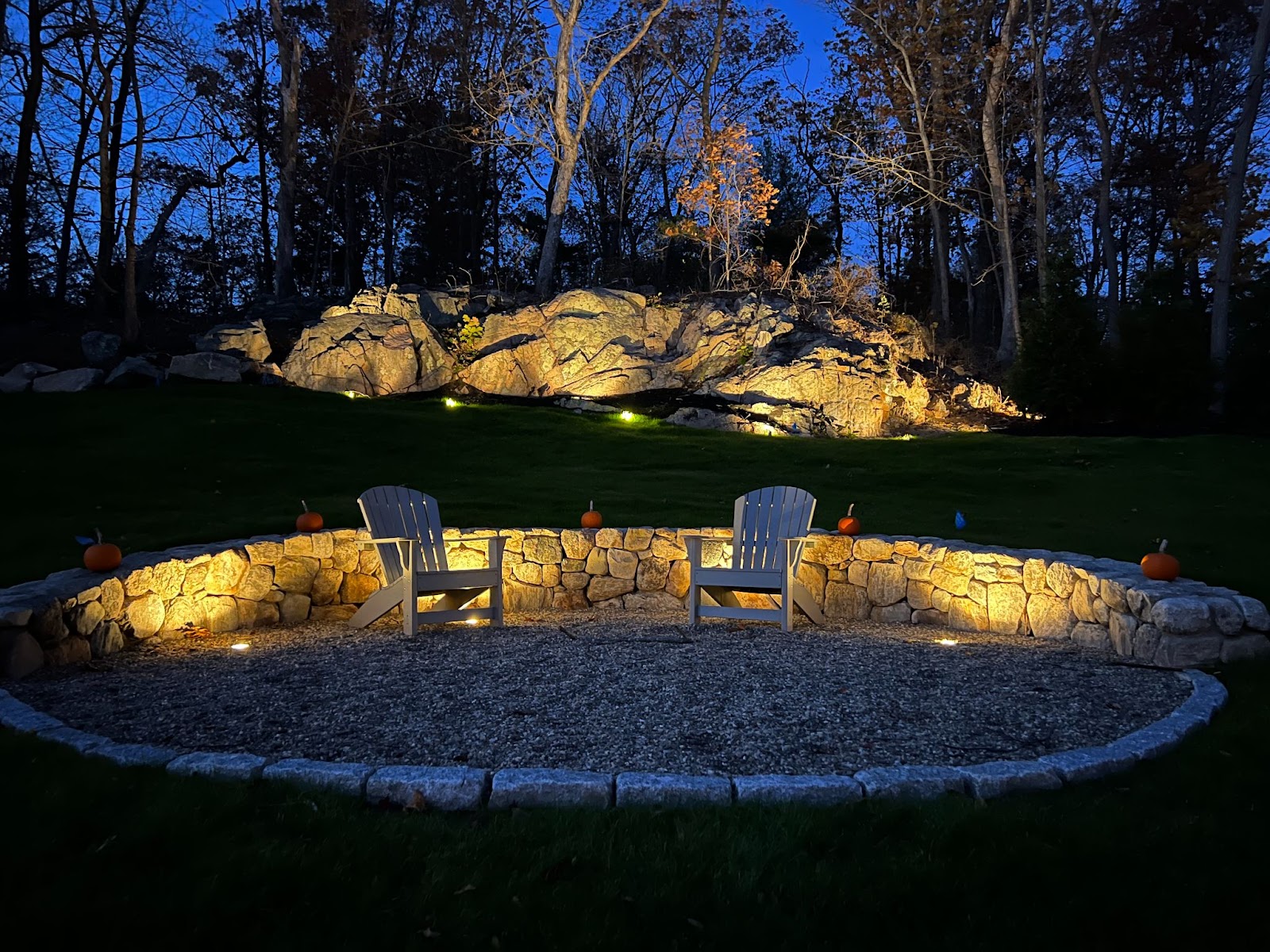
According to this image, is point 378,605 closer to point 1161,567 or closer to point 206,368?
point 1161,567

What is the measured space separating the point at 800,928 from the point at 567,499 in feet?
18.7

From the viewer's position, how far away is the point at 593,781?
2385mm

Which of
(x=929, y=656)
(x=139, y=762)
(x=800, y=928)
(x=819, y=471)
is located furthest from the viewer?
(x=819, y=471)

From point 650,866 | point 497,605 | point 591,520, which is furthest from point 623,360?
point 650,866

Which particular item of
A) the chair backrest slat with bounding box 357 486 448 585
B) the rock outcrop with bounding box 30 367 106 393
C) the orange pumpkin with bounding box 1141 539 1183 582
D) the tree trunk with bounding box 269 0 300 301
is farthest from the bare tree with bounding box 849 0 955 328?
the rock outcrop with bounding box 30 367 106 393

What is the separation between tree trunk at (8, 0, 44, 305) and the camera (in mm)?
14646

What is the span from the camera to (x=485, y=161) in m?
20.7

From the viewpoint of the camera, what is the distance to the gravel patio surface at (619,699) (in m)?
2.94

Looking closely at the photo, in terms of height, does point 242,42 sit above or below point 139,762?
above

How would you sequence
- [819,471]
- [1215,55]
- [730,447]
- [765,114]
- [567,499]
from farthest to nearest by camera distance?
1. [765,114]
2. [1215,55]
3. [730,447]
4. [819,471]
5. [567,499]

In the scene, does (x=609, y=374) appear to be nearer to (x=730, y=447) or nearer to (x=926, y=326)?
(x=730, y=447)

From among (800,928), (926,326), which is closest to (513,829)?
(800,928)

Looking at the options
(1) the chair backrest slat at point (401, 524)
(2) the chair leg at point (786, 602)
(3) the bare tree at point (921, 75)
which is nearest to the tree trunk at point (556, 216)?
(3) the bare tree at point (921, 75)

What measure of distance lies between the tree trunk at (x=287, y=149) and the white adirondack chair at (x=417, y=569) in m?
13.3
